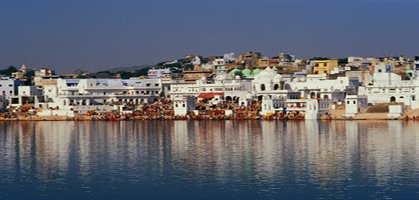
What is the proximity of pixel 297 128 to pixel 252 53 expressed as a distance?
45.6m

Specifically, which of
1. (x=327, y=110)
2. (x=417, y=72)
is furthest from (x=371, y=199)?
(x=417, y=72)

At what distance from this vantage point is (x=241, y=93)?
54.5 m

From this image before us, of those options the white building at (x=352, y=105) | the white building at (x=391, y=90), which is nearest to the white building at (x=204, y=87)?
the white building at (x=391, y=90)

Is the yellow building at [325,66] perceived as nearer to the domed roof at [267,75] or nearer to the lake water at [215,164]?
the domed roof at [267,75]

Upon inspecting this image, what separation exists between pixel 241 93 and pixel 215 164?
101 ft

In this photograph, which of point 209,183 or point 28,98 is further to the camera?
point 28,98

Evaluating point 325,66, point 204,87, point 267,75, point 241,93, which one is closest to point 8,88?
point 204,87

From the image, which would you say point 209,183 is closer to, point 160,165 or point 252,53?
point 160,165

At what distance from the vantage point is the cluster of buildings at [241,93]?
160 feet

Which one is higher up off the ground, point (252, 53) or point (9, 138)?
point (252, 53)

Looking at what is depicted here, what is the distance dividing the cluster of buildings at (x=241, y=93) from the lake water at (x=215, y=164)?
38.0 ft

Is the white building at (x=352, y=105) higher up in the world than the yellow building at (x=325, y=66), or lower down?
lower down

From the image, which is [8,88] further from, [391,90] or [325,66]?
[391,90]

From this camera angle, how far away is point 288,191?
19.2 m
